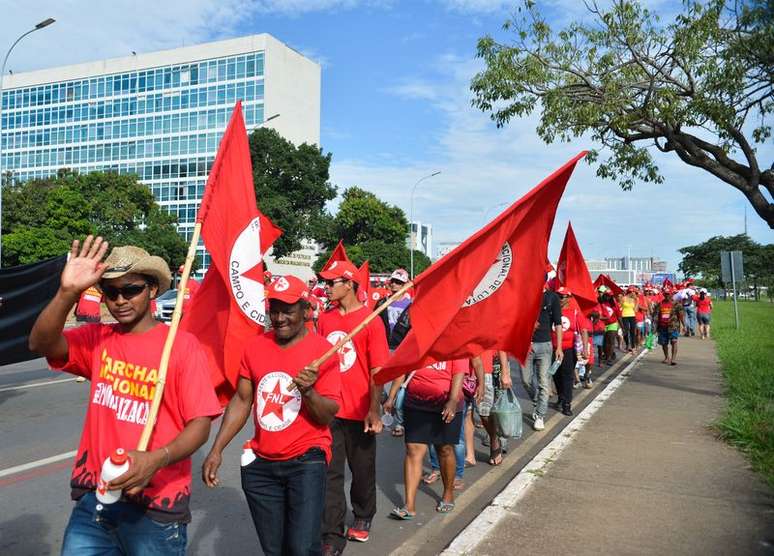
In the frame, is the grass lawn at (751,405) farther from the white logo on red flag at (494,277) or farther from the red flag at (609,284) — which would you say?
the white logo on red flag at (494,277)

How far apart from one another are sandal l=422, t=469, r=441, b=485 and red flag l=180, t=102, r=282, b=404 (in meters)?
3.03

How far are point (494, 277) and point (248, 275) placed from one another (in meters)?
1.59

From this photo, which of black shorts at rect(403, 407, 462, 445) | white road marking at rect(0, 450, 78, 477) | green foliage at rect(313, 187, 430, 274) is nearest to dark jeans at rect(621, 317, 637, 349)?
black shorts at rect(403, 407, 462, 445)

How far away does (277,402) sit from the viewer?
3.47 metres

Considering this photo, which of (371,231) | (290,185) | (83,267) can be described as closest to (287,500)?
(83,267)

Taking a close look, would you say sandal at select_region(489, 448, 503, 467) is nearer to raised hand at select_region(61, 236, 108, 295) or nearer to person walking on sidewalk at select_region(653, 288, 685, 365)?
raised hand at select_region(61, 236, 108, 295)

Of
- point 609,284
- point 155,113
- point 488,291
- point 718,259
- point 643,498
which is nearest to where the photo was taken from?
point 488,291


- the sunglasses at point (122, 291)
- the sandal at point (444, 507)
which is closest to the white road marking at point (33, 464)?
the sandal at point (444, 507)

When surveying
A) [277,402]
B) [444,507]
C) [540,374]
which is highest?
[277,402]

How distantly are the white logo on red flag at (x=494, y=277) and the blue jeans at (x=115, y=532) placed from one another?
249cm

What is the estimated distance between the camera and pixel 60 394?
10.7m

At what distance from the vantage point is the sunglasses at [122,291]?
8.83 feet

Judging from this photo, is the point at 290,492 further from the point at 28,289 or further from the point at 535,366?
the point at 28,289

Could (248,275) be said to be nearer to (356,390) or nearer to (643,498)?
(356,390)
